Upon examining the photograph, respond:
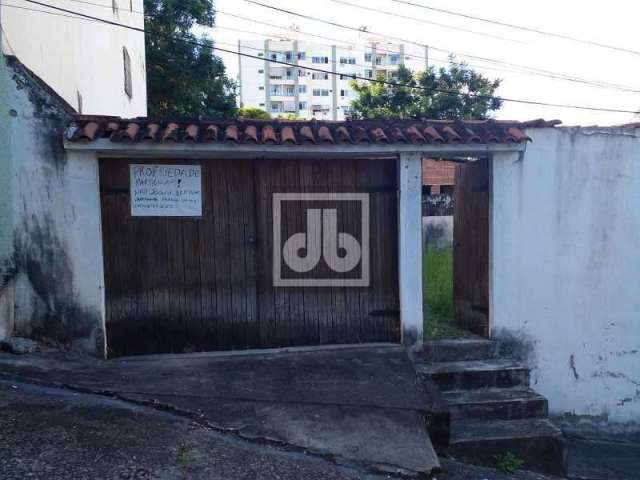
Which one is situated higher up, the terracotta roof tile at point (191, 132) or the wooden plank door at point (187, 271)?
the terracotta roof tile at point (191, 132)

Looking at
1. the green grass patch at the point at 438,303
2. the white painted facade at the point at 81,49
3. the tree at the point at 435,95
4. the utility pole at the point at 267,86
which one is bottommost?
the green grass patch at the point at 438,303

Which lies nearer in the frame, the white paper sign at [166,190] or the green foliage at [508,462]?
the green foliage at [508,462]

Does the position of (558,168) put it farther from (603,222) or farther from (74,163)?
(74,163)

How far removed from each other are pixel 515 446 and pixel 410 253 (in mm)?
1857

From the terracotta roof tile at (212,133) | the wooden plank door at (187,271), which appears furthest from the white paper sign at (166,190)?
the terracotta roof tile at (212,133)

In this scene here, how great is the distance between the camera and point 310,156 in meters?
5.07

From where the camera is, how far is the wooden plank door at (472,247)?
216 inches

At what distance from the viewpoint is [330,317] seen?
530 centimetres

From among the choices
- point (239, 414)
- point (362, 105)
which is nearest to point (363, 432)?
point (239, 414)

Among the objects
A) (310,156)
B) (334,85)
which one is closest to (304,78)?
(334,85)

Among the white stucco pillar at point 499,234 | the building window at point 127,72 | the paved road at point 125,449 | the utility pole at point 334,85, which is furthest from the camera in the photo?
the utility pole at point 334,85

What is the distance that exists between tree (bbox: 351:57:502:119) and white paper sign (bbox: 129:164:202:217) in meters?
14.7

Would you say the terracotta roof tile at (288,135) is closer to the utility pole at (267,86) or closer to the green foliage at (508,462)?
the green foliage at (508,462)

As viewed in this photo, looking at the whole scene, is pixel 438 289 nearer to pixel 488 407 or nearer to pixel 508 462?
pixel 488 407
